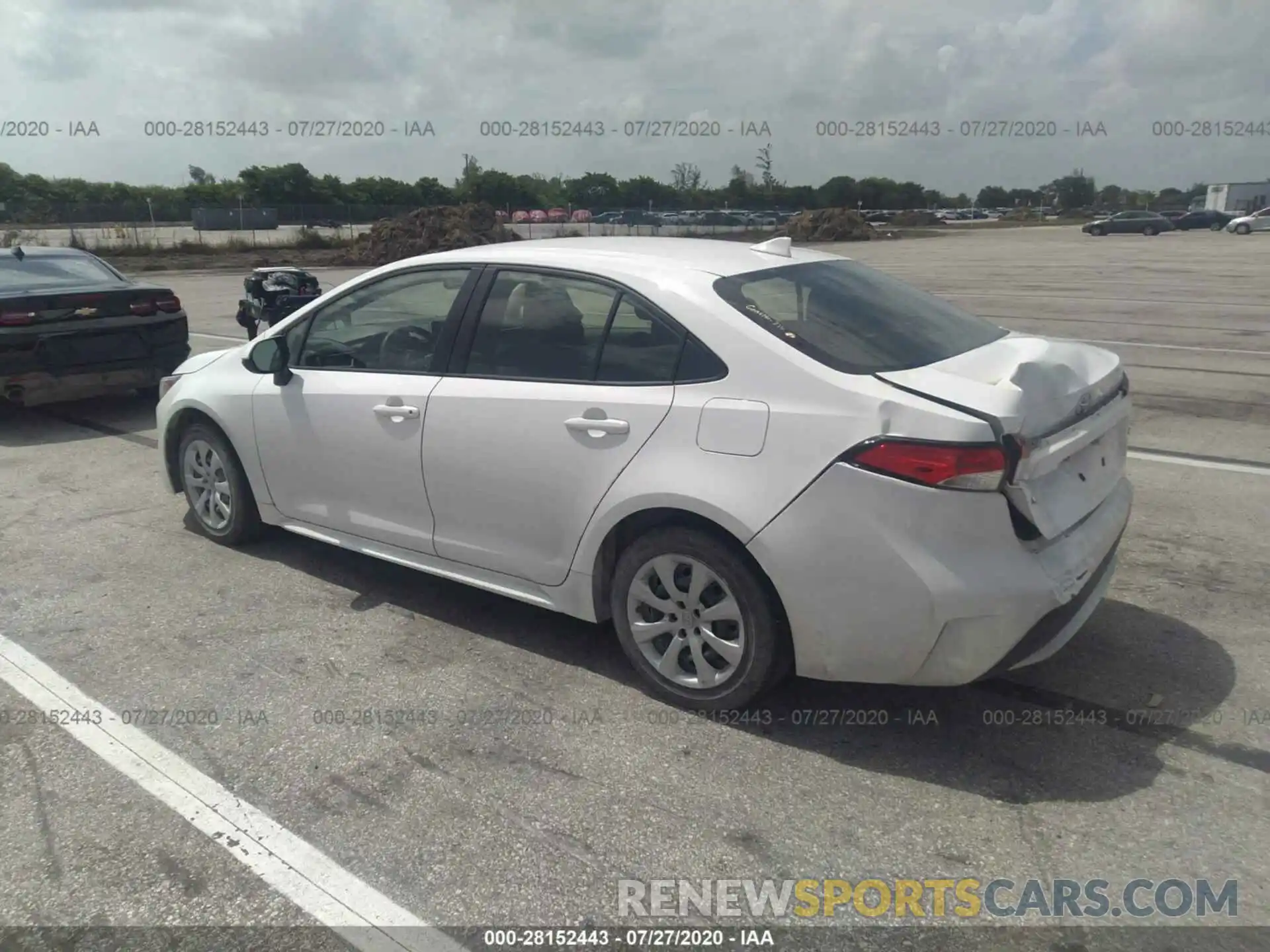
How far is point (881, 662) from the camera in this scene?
3072 mm

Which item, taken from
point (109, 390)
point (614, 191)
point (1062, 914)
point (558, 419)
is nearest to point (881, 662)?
point (1062, 914)

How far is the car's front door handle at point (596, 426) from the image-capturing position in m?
3.44

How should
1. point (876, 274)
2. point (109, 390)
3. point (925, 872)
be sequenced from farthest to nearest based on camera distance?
point (109, 390) < point (876, 274) < point (925, 872)

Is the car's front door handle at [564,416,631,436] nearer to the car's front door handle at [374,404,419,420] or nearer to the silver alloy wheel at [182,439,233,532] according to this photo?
the car's front door handle at [374,404,419,420]

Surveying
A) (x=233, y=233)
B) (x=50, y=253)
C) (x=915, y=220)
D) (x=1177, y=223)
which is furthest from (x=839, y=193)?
(x=50, y=253)

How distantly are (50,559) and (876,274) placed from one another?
14.8 ft

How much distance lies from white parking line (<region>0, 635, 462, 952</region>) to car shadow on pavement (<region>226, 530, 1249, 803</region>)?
3.34 feet

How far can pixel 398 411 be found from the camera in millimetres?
4078

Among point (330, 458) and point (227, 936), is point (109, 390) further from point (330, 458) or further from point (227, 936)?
point (227, 936)

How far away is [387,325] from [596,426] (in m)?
1.45

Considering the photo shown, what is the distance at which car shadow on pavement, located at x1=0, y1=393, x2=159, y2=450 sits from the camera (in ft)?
26.1

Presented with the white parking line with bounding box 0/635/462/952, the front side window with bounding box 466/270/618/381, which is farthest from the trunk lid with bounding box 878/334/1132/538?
the white parking line with bounding box 0/635/462/952

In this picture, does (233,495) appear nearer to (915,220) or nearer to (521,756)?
(521,756)

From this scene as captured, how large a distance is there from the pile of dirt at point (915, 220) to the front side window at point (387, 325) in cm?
6518
